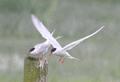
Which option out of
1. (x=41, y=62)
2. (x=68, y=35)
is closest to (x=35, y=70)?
(x=41, y=62)

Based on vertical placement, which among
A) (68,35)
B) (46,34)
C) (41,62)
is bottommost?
(41,62)

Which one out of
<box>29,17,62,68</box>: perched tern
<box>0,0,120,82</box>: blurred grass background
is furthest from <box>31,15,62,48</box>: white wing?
<box>0,0,120,82</box>: blurred grass background

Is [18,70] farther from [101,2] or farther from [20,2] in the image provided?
[101,2]

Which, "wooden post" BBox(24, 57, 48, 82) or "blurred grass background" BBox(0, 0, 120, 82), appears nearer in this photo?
"wooden post" BBox(24, 57, 48, 82)

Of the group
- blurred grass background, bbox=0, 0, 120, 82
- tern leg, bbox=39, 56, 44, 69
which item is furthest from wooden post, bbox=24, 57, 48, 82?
blurred grass background, bbox=0, 0, 120, 82

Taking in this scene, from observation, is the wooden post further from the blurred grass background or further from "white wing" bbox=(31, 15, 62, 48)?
the blurred grass background

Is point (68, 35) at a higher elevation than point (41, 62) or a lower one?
higher

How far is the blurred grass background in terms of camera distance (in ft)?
23.9

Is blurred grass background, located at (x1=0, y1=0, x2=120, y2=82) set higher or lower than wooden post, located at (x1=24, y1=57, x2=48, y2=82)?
higher

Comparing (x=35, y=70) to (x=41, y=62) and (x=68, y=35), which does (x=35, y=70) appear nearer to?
(x=41, y=62)

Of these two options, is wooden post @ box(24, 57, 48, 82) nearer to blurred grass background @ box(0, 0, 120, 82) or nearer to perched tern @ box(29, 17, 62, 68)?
perched tern @ box(29, 17, 62, 68)

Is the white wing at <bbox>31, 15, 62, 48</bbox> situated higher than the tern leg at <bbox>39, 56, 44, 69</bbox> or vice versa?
the white wing at <bbox>31, 15, 62, 48</bbox>

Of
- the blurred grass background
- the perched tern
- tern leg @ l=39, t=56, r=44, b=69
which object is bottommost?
tern leg @ l=39, t=56, r=44, b=69

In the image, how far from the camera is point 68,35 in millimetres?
9414
